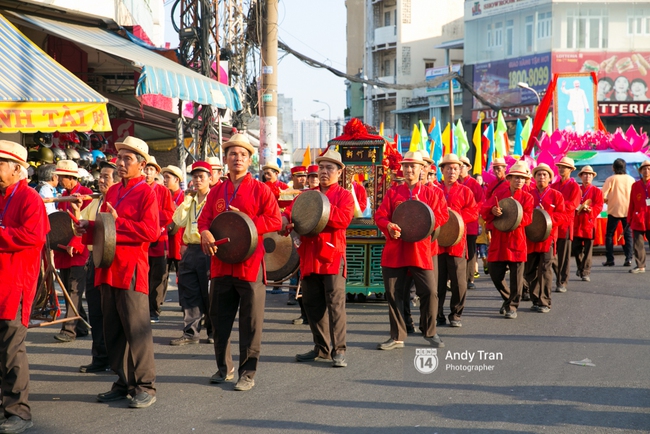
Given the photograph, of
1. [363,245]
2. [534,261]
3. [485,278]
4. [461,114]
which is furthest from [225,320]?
[461,114]

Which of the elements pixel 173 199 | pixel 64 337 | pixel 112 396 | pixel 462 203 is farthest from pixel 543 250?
pixel 112 396

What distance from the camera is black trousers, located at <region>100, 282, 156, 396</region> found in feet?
20.2

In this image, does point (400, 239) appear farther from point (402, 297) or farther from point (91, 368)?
point (91, 368)

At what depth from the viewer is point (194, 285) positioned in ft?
28.9

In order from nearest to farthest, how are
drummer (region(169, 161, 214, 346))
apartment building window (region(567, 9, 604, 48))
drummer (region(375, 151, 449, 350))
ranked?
drummer (region(375, 151, 449, 350)), drummer (region(169, 161, 214, 346)), apartment building window (region(567, 9, 604, 48))

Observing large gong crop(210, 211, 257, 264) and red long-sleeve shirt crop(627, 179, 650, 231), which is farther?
red long-sleeve shirt crop(627, 179, 650, 231)

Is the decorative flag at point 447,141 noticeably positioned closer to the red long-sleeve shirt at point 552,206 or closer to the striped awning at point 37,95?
the red long-sleeve shirt at point 552,206

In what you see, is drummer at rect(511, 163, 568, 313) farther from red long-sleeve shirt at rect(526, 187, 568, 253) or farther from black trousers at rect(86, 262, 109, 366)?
black trousers at rect(86, 262, 109, 366)

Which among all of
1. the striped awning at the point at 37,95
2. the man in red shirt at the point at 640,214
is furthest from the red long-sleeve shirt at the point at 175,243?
the man in red shirt at the point at 640,214

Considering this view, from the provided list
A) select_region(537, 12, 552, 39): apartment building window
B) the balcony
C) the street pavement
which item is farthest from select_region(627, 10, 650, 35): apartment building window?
the street pavement

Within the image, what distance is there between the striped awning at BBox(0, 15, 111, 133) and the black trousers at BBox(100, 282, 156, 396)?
477 cm

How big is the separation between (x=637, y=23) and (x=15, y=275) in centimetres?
4416

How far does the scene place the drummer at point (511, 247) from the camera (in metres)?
10.3

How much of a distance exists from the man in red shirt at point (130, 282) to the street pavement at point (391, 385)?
19 centimetres
